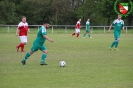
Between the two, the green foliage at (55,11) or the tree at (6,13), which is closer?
the tree at (6,13)

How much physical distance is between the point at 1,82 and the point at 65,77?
199 centimetres

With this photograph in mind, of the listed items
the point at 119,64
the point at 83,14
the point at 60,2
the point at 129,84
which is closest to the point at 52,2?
the point at 60,2

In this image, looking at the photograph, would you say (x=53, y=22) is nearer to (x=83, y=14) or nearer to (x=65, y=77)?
(x=83, y=14)

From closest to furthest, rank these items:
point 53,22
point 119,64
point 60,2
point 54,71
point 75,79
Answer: point 75,79
point 54,71
point 119,64
point 60,2
point 53,22

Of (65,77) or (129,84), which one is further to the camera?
(65,77)

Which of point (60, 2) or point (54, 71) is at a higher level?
point (60, 2)

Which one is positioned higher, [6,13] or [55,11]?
[55,11]

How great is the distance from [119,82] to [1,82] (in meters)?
3.21

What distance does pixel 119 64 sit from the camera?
47.0 feet

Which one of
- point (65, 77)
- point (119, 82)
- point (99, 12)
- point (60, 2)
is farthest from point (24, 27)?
point (99, 12)

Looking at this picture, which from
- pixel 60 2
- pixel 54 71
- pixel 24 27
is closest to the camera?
pixel 54 71

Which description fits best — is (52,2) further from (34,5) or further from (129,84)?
(129,84)

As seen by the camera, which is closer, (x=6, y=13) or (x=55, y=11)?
(x=6, y=13)

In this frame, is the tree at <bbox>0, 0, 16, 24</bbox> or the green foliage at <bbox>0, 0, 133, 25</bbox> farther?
the green foliage at <bbox>0, 0, 133, 25</bbox>
